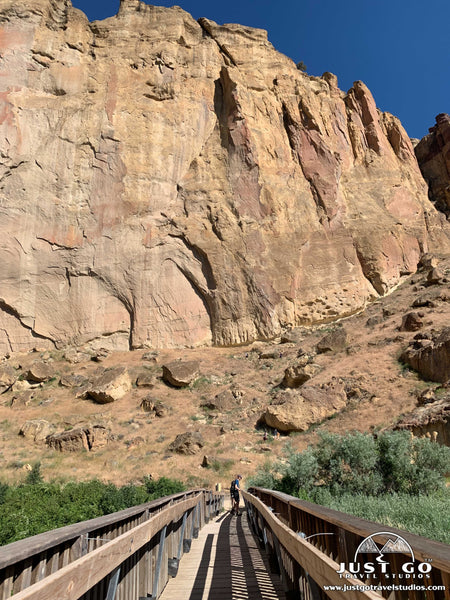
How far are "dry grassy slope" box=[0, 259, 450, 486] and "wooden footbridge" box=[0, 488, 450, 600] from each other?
14.6 meters

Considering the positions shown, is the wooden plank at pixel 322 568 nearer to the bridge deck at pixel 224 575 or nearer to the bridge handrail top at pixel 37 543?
the bridge handrail top at pixel 37 543

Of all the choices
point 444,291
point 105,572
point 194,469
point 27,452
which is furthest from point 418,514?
point 444,291

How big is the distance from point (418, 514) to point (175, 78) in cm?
4275

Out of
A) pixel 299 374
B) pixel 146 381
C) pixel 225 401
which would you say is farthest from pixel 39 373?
pixel 299 374

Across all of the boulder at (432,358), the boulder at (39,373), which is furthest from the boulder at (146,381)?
the boulder at (432,358)

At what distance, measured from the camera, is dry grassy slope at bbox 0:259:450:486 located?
65.2 ft

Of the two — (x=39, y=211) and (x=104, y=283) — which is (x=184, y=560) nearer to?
(x=104, y=283)

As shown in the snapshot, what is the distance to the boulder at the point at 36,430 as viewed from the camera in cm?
2292

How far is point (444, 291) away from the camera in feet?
99.7

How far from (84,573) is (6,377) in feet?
104

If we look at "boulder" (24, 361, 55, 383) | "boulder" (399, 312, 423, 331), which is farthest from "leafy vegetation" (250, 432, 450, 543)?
"boulder" (24, 361, 55, 383)

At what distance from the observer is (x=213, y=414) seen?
999 inches

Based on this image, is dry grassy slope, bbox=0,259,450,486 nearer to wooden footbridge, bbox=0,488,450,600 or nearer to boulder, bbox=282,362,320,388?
boulder, bbox=282,362,320,388

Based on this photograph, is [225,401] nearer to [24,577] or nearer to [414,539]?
[24,577]
